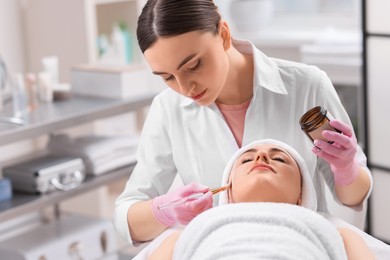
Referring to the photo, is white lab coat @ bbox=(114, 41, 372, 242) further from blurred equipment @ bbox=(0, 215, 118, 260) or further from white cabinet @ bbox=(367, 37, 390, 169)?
white cabinet @ bbox=(367, 37, 390, 169)

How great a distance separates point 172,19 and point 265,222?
0.40 m

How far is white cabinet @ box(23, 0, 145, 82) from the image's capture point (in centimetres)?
288

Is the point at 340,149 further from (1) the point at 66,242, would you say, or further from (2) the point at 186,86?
(1) the point at 66,242

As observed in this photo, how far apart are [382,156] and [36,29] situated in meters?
1.40

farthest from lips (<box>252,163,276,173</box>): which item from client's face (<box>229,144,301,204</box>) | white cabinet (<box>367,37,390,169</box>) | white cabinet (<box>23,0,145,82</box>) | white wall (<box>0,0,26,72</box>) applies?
white wall (<box>0,0,26,72</box>)

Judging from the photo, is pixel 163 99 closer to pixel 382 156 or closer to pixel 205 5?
pixel 205 5

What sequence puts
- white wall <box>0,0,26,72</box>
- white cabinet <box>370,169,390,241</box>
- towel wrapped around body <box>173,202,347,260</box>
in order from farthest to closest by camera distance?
white wall <box>0,0,26,72</box> < white cabinet <box>370,169,390,241</box> < towel wrapped around body <box>173,202,347,260</box>

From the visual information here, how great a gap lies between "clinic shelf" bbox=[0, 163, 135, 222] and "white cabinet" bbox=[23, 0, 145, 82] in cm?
53

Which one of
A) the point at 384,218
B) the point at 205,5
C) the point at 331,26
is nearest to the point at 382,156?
the point at 384,218

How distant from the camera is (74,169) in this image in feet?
8.41

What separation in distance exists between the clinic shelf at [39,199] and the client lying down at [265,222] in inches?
41.0

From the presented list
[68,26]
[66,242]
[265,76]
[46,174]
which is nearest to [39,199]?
[46,174]

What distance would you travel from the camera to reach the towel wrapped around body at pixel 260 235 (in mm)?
1242

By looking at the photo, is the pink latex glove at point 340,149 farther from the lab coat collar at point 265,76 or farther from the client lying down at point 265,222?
the lab coat collar at point 265,76
